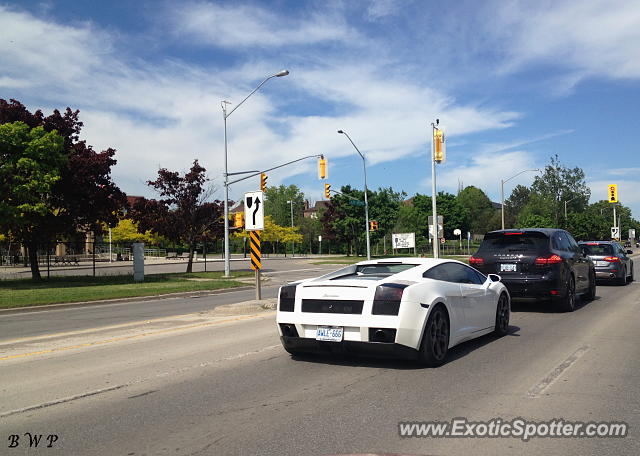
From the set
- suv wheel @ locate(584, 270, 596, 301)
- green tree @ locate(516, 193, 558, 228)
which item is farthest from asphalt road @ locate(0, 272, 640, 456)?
green tree @ locate(516, 193, 558, 228)

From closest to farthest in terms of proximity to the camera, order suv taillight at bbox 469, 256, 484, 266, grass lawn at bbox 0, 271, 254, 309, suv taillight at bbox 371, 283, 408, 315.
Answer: suv taillight at bbox 371, 283, 408, 315 → suv taillight at bbox 469, 256, 484, 266 → grass lawn at bbox 0, 271, 254, 309

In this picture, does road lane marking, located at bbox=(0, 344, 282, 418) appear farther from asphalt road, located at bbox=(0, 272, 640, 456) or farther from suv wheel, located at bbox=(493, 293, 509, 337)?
suv wheel, located at bbox=(493, 293, 509, 337)

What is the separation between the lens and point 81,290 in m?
21.0

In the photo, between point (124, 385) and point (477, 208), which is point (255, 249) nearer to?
point (124, 385)

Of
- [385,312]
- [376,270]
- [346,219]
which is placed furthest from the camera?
[346,219]

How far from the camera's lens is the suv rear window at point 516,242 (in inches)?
473

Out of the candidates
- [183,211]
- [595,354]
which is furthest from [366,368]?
[183,211]

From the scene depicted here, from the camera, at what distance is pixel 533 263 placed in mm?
11789

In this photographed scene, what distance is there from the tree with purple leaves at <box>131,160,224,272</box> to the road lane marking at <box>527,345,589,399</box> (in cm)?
2656

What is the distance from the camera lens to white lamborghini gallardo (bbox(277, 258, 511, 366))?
21.2 ft

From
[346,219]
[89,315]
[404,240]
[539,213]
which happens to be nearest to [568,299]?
[89,315]

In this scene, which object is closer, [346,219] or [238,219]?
[238,219]

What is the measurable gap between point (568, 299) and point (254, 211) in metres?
7.92

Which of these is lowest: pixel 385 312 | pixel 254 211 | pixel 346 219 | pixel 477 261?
pixel 385 312
